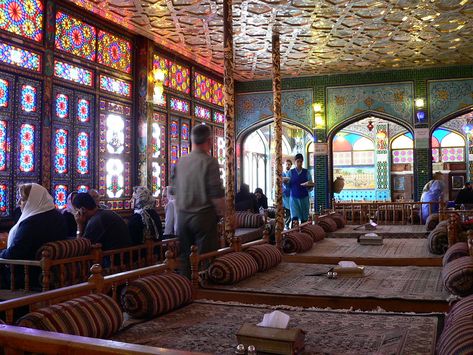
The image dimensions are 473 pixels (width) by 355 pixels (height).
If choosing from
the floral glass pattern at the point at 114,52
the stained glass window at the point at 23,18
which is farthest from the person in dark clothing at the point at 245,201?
the stained glass window at the point at 23,18

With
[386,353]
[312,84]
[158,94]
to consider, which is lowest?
[386,353]

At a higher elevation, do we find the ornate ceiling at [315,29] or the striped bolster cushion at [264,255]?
the ornate ceiling at [315,29]

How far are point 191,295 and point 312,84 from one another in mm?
12175

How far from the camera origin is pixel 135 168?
11.3m

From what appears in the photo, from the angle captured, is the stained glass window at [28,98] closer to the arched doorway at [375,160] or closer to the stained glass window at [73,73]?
the stained glass window at [73,73]

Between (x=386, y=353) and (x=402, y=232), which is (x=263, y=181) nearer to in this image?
(x=402, y=232)

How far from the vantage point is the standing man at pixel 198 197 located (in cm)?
507

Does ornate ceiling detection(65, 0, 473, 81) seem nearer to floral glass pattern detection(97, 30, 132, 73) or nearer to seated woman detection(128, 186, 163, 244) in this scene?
floral glass pattern detection(97, 30, 132, 73)

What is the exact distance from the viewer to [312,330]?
143 inches

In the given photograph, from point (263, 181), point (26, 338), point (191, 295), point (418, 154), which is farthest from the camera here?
point (263, 181)

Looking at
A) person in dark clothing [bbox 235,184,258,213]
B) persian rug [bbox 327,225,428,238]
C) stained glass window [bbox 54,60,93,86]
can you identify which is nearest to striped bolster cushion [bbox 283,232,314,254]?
persian rug [bbox 327,225,428,238]

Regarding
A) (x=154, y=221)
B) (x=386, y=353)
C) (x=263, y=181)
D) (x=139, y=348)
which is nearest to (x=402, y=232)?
(x=154, y=221)

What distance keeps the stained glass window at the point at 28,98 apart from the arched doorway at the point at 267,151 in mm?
12328

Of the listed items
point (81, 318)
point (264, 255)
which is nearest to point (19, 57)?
point (264, 255)
